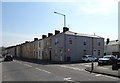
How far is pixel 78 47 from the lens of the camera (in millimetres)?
43375

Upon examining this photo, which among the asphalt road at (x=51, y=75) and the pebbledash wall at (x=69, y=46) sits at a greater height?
the pebbledash wall at (x=69, y=46)

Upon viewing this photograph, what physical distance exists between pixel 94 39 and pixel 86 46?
380 cm

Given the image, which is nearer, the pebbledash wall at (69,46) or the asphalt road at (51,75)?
the asphalt road at (51,75)

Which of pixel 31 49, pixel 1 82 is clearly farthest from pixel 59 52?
pixel 1 82

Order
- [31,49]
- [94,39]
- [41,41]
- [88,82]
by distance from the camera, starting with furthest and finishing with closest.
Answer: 1. [31,49]
2. [41,41]
3. [94,39]
4. [88,82]

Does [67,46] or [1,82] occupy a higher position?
[67,46]

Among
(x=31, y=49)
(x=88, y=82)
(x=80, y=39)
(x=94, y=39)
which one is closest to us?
(x=88, y=82)

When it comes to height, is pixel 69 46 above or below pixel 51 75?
above

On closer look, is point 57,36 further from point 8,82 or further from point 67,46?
point 8,82

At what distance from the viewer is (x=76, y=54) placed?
1671 inches

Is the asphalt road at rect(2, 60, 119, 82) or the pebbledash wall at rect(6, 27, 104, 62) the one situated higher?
the pebbledash wall at rect(6, 27, 104, 62)

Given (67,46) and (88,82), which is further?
(67,46)

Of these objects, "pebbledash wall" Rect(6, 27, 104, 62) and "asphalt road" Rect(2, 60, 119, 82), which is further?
"pebbledash wall" Rect(6, 27, 104, 62)

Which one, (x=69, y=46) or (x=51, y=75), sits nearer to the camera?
(x=51, y=75)
